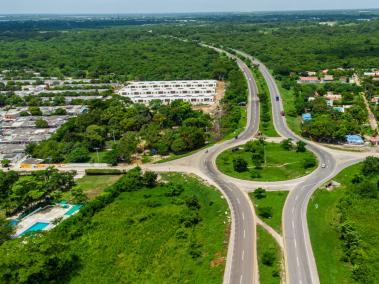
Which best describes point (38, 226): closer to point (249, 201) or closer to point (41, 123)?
point (249, 201)

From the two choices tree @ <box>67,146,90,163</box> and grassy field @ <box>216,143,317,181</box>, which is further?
tree @ <box>67,146,90,163</box>

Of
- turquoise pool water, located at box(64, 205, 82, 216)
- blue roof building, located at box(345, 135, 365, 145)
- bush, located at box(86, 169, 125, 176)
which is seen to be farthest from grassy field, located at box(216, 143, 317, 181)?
turquoise pool water, located at box(64, 205, 82, 216)

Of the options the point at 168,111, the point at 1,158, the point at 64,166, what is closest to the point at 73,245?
the point at 64,166

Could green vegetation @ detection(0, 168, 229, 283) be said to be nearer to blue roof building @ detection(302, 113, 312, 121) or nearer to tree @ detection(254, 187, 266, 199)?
tree @ detection(254, 187, 266, 199)

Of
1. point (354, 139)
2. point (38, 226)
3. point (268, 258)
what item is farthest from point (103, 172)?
point (354, 139)

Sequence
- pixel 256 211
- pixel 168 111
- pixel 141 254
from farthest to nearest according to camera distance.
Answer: pixel 168 111 < pixel 256 211 < pixel 141 254

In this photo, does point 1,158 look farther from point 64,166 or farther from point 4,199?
point 4,199

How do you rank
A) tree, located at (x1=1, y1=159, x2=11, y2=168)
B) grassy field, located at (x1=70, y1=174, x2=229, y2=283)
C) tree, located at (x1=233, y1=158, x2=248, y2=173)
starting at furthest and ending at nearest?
tree, located at (x1=1, y1=159, x2=11, y2=168), tree, located at (x1=233, y1=158, x2=248, y2=173), grassy field, located at (x1=70, y1=174, x2=229, y2=283)
